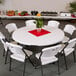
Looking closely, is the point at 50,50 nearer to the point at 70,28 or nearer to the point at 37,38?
the point at 37,38

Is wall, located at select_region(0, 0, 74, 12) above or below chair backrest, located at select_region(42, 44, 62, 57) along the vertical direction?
above

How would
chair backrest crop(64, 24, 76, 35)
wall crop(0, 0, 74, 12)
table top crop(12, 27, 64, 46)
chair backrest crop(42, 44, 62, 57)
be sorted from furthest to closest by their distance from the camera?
wall crop(0, 0, 74, 12) < chair backrest crop(64, 24, 76, 35) < table top crop(12, 27, 64, 46) < chair backrest crop(42, 44, 62, 57)

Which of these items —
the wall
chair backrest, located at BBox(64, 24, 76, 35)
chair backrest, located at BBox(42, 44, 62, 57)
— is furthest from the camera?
the wall

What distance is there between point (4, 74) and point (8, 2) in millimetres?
4097

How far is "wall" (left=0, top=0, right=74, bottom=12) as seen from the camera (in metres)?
5.64

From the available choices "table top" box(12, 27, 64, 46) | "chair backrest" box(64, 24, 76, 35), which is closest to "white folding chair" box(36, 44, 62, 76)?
"table top" box(12, 27, 64, 46)

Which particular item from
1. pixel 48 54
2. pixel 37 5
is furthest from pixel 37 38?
pixel 37 5

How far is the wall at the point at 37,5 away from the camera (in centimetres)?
564

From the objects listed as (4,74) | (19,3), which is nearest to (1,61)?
(4,74)

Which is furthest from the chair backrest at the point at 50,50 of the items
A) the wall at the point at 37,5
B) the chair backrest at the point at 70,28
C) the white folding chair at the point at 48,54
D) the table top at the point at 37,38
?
the wall at the point at 37,5

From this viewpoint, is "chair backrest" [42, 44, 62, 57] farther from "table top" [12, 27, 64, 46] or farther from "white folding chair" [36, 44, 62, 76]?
"table top" [12, 27, 64, 46]

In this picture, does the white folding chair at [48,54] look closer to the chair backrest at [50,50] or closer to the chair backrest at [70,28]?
the chair backrest at [50,50]

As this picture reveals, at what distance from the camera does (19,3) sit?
5.87m

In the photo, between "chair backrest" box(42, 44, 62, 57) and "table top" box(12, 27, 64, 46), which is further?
"table top" box(12, 27, 64, 46)
